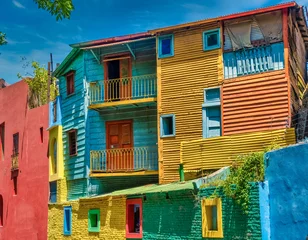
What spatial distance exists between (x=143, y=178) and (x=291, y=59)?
7910 mm

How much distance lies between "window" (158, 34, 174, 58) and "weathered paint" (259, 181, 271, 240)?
9078 mm

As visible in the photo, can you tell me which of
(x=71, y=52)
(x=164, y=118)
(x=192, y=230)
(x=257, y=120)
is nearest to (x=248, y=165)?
(x=192, y=230)

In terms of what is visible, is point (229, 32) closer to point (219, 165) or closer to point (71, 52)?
point (219, 165)

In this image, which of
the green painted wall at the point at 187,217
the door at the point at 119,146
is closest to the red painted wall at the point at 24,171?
the door at the point at 119,146

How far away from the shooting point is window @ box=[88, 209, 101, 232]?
20.9 metres

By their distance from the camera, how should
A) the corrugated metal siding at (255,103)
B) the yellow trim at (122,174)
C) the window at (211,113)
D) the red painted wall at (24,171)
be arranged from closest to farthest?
the corrugated metal siding at (255,103), the window at (211,113), the yellow trim at (122,174), the red painted wall at (24,171)

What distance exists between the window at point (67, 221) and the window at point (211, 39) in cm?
925

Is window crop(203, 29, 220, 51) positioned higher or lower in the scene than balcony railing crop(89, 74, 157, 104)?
higher

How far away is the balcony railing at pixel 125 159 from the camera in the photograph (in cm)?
2216

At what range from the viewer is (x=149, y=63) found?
22.9 meters

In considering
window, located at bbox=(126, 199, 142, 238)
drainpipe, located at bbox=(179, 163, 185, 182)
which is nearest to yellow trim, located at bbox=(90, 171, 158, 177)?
Answer: drainpipe, located at bbox=(179, 163, 185, 182)

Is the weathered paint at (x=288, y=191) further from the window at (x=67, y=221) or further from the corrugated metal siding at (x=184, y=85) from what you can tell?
the window at (x=67, y=221)

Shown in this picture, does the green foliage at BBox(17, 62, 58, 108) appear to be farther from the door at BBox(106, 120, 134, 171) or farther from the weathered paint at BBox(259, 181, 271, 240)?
the weathered paint at BBox(259, 181, 271, 240)

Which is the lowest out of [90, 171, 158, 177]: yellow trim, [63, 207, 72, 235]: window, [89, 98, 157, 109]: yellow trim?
[63, 207, 72, 235]: window
